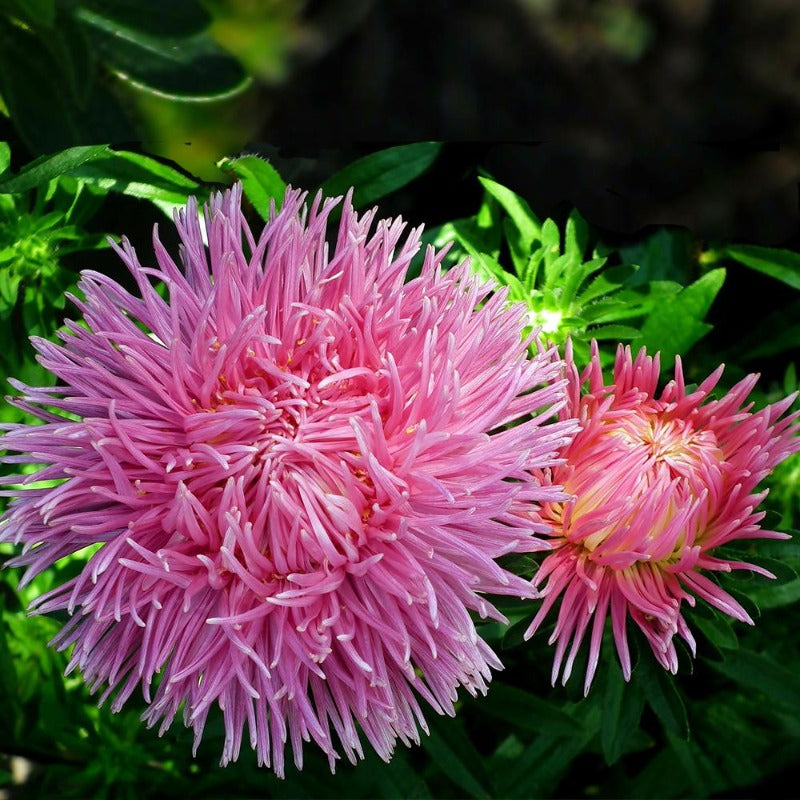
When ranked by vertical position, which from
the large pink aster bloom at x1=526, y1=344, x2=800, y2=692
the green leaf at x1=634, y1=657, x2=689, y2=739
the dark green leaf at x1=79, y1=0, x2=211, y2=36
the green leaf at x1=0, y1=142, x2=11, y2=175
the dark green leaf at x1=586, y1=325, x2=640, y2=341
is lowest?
the green leaf at x1=634, y1=657, x2=689, y2=739

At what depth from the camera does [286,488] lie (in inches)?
29.1

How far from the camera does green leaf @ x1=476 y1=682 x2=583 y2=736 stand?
1139 millimetres

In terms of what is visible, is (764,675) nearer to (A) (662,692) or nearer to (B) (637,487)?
(A) (662,692)

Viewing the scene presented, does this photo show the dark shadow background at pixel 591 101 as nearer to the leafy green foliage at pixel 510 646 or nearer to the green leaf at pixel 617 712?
the leafy green foliage at pixel 510 646

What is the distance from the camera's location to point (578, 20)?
4.17ft

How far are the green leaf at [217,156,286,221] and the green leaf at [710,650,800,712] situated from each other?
77cm

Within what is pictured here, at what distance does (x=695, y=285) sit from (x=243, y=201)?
1.77 ft

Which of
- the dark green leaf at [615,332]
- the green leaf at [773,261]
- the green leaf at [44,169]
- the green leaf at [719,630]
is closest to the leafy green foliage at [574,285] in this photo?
the dark green leaf at [615,332]

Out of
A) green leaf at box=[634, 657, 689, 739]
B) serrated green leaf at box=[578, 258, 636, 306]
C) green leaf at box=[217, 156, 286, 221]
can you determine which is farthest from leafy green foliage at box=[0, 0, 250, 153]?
green leaf at box=[634, 657, 689, 739]

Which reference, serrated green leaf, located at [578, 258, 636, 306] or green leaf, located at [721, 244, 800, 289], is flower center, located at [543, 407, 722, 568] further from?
green leaf, located at [721, 244, 800, 289]

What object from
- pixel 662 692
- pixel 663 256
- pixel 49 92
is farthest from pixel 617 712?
pixel 49 92

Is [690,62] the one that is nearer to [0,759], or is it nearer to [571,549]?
[571,549]

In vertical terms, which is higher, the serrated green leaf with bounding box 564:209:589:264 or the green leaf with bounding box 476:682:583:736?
the serrated green leaf with bounding box 564:209:589:264

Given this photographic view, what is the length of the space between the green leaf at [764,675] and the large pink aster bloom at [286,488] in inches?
19.1
